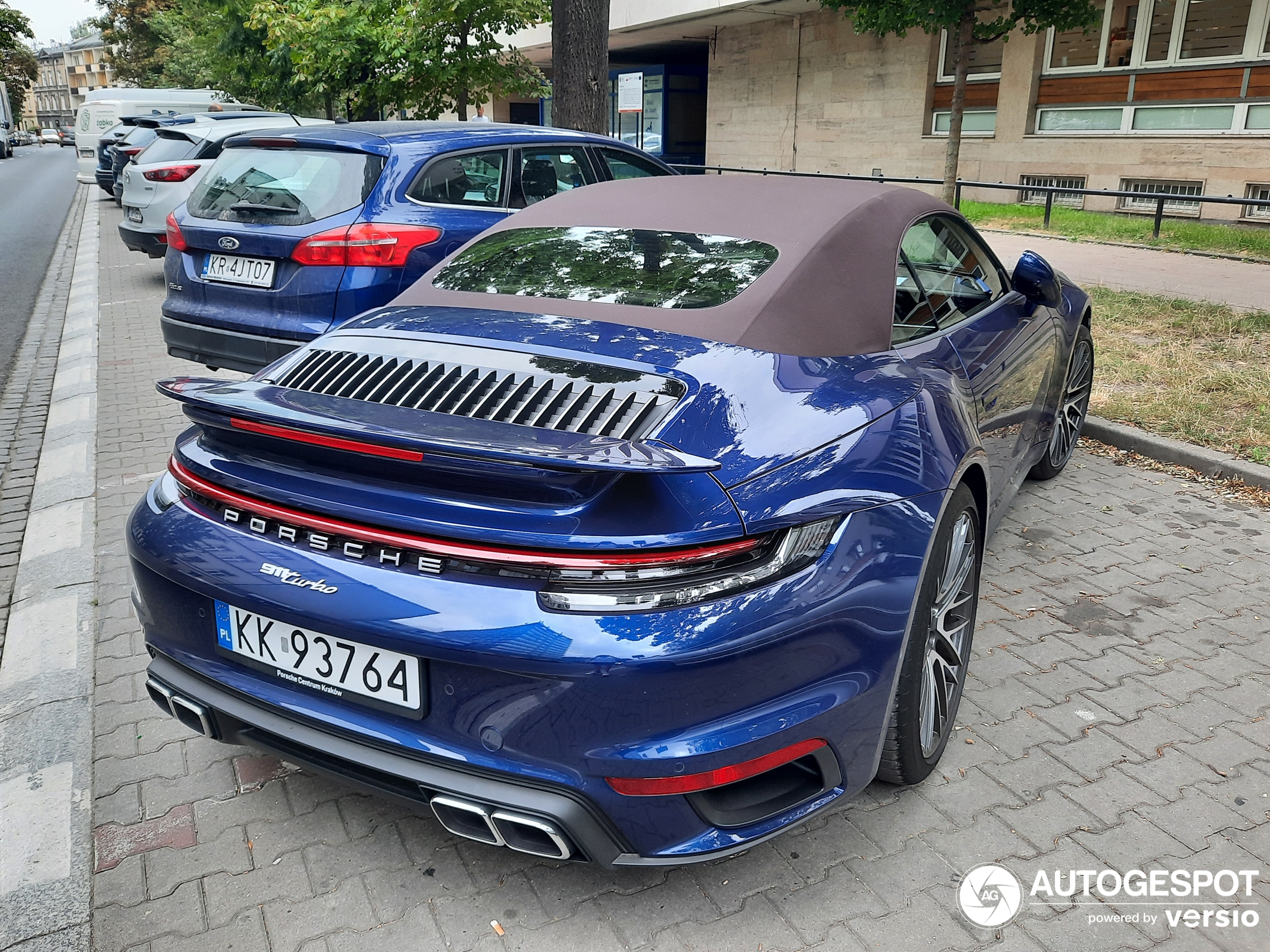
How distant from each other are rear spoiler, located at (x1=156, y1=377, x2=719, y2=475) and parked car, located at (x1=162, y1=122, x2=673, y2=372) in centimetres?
290

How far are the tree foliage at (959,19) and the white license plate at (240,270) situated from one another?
417 inches

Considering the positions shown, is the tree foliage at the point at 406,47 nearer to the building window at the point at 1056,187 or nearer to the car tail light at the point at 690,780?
the building window at the point at 1056,187

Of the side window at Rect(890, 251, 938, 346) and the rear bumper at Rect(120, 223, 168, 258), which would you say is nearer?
the side window at Rect(890, 251, 938, 346)

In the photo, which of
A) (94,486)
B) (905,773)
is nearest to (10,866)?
(905,773)

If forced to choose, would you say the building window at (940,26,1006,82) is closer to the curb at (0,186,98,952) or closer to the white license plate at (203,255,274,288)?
the white license plate at (203,255,274,288)

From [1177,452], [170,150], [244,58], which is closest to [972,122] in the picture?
[170,150]

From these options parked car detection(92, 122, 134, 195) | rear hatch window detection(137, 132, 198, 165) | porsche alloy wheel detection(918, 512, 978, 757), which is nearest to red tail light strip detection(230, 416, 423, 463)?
porsche alloy wheel detection(918, 512, 978, 757)

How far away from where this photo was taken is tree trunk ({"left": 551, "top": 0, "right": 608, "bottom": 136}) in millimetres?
8664

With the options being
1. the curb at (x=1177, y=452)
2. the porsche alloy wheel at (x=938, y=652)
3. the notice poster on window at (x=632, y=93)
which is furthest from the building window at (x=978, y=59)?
the porsche alloy wheel at (x=938, y=652)

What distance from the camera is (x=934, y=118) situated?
68.2 ft

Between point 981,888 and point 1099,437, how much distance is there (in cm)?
404

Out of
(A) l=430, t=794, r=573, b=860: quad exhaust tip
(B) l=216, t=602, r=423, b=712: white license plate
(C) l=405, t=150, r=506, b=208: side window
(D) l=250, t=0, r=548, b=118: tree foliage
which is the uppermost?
(D) l=250, t=0, r=548, b=118: tree foliage

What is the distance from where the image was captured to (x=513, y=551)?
6.44ft

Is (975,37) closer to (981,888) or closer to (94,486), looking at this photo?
(94,486)
